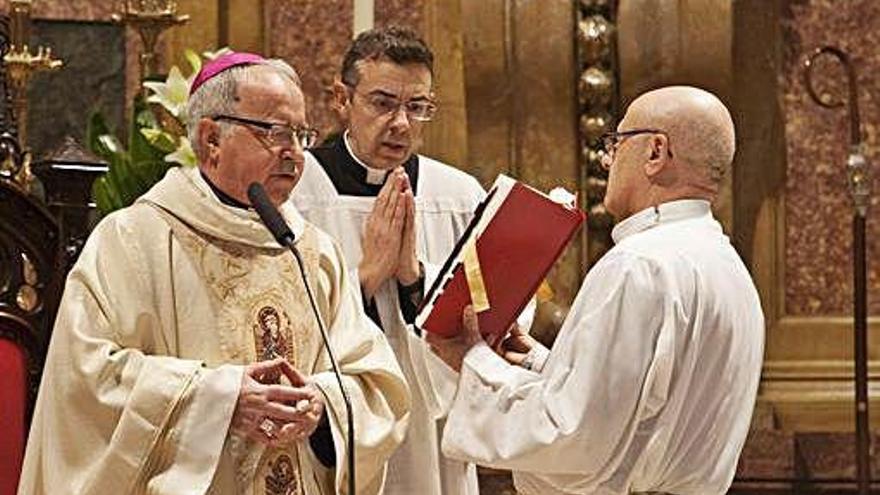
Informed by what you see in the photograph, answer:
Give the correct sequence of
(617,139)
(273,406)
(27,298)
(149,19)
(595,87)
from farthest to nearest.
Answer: (595,87), (149,19), (27,298), (617,139), (273,406)

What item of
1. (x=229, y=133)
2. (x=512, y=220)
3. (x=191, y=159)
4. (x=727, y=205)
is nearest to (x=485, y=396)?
(x=512, y=220)

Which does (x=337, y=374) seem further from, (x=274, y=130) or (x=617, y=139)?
(x=617, y=139)

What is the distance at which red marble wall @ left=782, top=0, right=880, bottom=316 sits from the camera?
708 cm

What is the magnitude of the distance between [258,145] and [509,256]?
1.81 feet

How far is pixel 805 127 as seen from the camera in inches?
280

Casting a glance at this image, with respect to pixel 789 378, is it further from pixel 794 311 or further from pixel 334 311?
pixel 334 311

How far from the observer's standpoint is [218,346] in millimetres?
4324

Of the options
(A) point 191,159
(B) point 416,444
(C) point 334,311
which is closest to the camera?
(C) point 334,311

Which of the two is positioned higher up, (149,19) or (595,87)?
(149,19)

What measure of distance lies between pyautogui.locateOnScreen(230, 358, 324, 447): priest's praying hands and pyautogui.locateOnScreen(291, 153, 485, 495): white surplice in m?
0.80

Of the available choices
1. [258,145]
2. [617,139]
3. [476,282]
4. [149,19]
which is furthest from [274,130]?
[149,19]

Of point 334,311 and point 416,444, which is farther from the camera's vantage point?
point 416,444

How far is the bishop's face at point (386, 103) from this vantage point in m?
5.11

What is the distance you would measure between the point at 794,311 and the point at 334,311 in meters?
2.89
